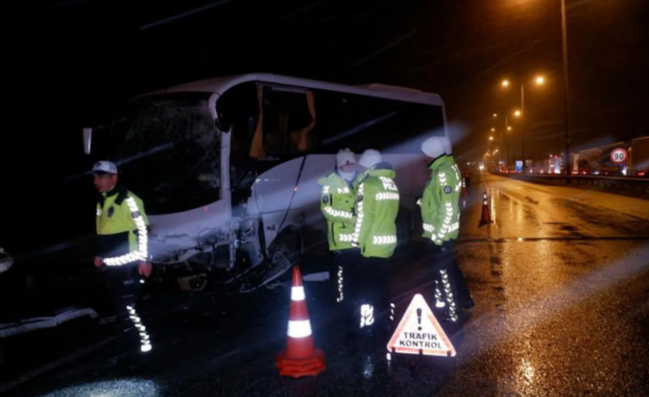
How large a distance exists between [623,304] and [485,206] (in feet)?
31.9

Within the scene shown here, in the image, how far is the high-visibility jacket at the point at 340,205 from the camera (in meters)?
5.89

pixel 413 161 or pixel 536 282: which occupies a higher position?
pixel 413 161

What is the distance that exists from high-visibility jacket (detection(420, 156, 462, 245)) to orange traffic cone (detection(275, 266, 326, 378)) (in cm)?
146

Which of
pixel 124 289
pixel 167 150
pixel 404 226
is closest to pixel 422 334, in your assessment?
pixel 124 289

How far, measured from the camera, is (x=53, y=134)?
58.0 feet

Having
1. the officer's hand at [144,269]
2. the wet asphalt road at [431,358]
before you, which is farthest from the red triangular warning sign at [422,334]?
the officer's hand at [144,269]

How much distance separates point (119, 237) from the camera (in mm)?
5555

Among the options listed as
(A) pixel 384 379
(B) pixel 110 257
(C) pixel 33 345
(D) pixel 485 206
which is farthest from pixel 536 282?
(D) pixel 485 206

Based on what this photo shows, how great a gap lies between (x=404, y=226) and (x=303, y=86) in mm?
4341

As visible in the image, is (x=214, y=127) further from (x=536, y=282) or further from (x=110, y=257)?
(x=536, y=282)

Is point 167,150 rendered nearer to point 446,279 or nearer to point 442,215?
point 442,215

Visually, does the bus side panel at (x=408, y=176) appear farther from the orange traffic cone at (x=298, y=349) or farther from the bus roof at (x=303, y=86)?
the orange traffic cone at (x=298, y=349)

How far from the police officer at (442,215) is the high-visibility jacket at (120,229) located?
275cm

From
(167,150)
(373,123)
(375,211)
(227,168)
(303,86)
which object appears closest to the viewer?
(375,211)
